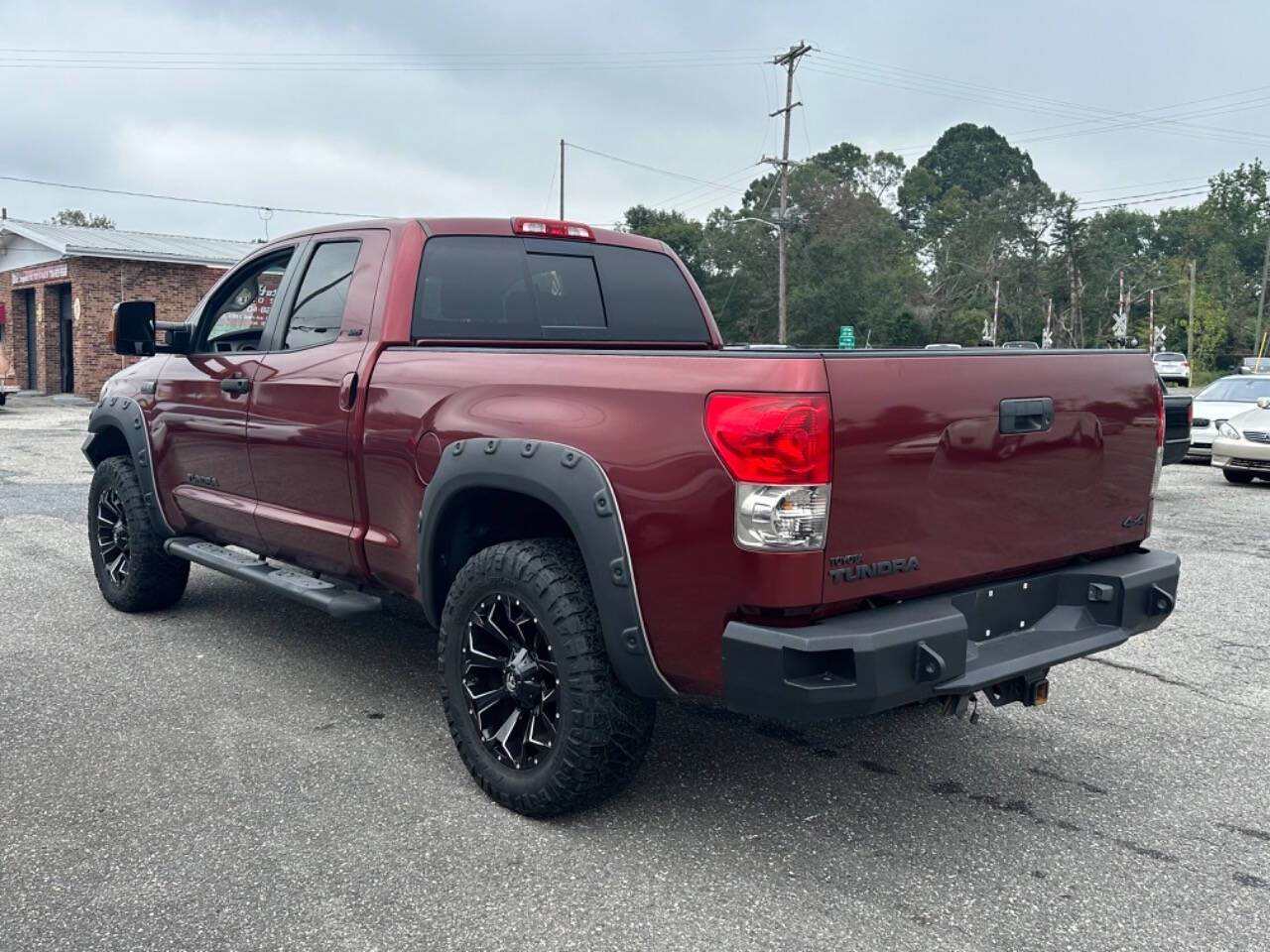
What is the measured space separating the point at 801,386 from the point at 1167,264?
325ft

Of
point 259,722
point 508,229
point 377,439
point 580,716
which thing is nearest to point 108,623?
point 259,722

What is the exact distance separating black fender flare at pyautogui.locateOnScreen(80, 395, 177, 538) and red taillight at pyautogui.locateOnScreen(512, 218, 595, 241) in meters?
2.38

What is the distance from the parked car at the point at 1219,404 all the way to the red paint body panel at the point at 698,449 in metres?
12.6

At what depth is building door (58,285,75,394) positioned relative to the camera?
3197 cm

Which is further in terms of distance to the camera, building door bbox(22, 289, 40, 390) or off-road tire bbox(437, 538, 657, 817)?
building door bbox(22, 289, 40, 390)

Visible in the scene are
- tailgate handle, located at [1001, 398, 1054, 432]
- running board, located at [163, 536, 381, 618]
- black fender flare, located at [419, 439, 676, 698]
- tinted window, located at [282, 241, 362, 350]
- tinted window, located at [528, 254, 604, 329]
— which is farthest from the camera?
tinted window, located at [528, 254, 604, 329]

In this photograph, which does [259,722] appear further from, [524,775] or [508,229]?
[508,229]

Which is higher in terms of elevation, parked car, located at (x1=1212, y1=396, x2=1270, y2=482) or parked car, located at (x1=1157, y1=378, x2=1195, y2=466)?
parked car, located at (x1=1157, y1=378, x2=1195, y2=466)

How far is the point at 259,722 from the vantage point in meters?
4.38

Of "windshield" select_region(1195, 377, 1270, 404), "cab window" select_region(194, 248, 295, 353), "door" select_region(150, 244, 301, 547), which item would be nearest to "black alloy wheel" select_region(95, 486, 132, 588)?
"door" select_region(150, 244, 301, 547)

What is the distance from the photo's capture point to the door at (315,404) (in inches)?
168

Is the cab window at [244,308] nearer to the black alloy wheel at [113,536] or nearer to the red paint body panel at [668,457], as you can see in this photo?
the black alloy wheel at [113,536]

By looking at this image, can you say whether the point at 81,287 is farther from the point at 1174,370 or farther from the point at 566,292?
the point at 1174,370

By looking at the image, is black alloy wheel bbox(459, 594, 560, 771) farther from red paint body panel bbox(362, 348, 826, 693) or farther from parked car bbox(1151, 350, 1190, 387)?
parked car bbox(1151, 350, 1190, 387)
